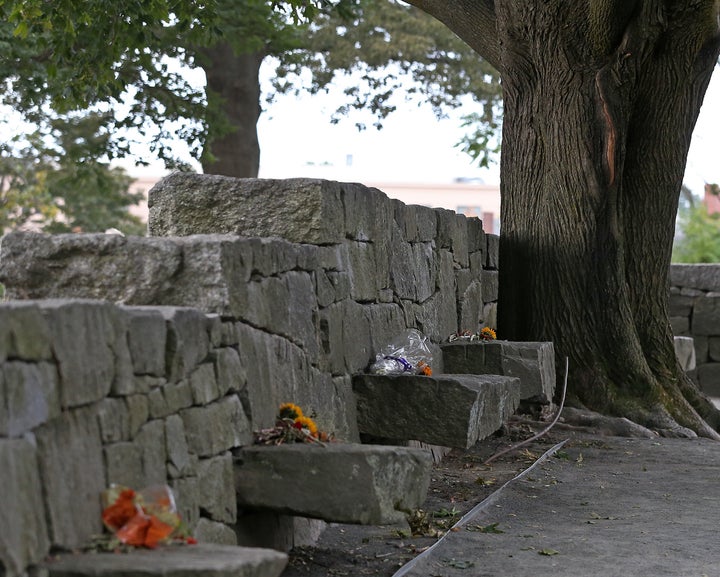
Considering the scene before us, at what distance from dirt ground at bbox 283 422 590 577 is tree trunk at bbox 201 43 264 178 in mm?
9141

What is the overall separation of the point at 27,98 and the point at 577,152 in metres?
6.47

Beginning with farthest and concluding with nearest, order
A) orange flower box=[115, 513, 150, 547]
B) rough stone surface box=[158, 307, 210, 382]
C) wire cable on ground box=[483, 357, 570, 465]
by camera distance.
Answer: wire cable on ground box=[483, 357, 570, 465]
rough stone surface box=[158, 307, 210, 382]
orange flower box=[115, 513, 150, 547]

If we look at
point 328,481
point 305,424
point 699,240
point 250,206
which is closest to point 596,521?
point 305,424

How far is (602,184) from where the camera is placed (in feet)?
27.5

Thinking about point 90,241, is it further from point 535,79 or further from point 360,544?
point 535,79

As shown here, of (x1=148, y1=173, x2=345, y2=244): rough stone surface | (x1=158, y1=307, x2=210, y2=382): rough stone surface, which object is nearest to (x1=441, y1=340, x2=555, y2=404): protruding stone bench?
(x1=148, y1=173, x2=345, y2=244): rough stone surface

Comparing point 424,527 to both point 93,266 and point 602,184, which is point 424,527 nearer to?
point 93,266

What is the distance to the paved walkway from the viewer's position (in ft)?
15.1

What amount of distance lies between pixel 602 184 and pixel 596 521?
354 centimetres

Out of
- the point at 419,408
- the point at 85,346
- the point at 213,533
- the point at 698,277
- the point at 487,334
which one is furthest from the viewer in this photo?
the point at 698,277

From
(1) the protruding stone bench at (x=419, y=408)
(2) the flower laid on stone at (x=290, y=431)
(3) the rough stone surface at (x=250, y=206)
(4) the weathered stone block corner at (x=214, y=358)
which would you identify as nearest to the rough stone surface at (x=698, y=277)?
(4) the weathered stone block corner at (x=214, y=358)

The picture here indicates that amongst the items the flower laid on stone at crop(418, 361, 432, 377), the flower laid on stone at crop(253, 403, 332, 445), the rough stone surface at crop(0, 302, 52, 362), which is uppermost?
the rough stone surface at crop(0, 302, 52, 362)

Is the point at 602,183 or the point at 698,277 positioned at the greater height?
the point at 602,183

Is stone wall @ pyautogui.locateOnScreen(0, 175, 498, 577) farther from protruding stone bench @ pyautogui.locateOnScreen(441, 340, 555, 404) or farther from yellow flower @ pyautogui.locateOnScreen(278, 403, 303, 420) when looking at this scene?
protruding stone bench @ pyautogui.locateOnScreen(441, 340, 555, 404)
